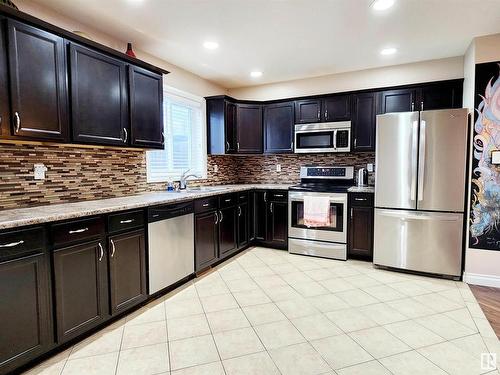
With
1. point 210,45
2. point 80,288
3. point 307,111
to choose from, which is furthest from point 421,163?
point 80,288

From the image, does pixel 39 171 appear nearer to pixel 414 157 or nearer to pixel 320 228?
pixel 320 228

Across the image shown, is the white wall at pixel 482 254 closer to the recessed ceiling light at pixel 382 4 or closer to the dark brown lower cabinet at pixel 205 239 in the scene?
the recessed ceiling light at pixel 382 4

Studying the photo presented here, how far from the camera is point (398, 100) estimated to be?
376 centimetres

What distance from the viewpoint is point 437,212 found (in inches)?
123

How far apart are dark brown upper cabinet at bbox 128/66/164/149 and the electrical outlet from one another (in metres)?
0.74

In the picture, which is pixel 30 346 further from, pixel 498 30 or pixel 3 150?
pixel 498 30

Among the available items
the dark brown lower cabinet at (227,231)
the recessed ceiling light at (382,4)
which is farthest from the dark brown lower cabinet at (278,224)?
the recessed ceiling light at (382,4)

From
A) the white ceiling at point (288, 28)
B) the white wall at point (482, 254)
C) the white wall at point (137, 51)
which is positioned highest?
the white ceiling at point (288, 28)

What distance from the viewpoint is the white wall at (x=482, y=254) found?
295cm

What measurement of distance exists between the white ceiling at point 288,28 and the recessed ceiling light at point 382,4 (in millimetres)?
49

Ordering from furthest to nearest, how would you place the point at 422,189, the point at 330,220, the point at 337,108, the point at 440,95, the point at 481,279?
the point at 337,108 → the point at 330,220 → the point at 440,95 → the point at 422,189 → the point at 481,279

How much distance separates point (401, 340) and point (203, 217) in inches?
86.1

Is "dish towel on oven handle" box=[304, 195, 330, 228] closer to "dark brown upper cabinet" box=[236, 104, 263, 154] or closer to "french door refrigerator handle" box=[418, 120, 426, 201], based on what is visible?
"french door refrigerator handle" box=[418, 120, 426, 201]

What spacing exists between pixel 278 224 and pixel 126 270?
2376 mm
